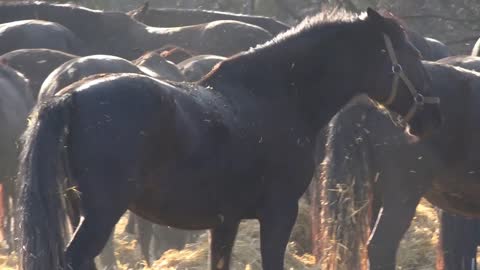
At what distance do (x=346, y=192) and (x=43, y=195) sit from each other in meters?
2.47

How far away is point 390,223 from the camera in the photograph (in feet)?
21.8

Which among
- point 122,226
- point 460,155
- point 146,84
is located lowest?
point 122,226

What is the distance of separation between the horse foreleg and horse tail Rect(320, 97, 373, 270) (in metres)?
0.09

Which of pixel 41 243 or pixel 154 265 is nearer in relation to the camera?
pixel 41 243

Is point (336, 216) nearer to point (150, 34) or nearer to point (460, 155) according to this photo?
point (460, 155)

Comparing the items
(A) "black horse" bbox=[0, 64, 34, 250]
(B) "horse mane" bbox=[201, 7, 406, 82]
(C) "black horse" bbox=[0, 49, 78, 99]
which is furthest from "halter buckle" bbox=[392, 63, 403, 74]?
(C) "black horse" bbox=[0, 49, 78, 99]

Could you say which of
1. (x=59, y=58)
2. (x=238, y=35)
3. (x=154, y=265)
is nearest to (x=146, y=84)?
(x=154, y=265)

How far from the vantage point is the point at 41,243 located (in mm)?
4617

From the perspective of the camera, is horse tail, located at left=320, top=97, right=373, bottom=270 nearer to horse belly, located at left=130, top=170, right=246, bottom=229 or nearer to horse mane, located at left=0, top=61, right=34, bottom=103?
horse belly, located at left=130, top=170, right=246, bottom=229

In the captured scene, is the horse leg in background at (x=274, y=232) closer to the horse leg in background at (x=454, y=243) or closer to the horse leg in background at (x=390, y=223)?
the horse leg in background at (x=390, y=223)

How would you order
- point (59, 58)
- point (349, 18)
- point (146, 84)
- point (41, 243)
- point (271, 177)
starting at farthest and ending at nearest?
point (59, 58), point (349, 18), point (271, 177), point (146, 84), point (41, 243)

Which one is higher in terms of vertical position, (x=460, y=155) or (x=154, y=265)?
(x=460, y=155)

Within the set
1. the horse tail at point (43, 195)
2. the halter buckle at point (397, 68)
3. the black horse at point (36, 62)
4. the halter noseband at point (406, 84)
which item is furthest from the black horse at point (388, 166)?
the black horse at point (36, 62)

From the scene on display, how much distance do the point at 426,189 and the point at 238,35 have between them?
23.9 feet
